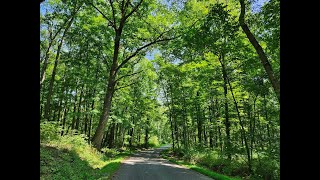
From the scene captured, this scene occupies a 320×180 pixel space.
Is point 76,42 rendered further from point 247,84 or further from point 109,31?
point 247,84

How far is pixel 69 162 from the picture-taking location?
12.5 meters

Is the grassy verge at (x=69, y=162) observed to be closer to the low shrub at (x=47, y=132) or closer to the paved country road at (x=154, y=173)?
the low shrub at (x=47, y=132)

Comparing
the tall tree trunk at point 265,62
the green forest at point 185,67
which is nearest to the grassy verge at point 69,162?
the green forest at point 185,67

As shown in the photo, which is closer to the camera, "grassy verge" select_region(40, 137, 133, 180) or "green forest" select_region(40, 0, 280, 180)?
"grassy verge" select_region(40, 137, 133, 180)

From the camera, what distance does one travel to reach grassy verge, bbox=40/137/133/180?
10033 mm

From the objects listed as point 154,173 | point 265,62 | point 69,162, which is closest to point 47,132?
point 69,162

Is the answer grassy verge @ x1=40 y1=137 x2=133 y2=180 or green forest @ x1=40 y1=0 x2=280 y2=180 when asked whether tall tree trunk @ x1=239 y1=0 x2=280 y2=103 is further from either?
grassy verge @ x1=40 y1=137 x2=133 y2=180

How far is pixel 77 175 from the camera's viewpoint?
10547mm

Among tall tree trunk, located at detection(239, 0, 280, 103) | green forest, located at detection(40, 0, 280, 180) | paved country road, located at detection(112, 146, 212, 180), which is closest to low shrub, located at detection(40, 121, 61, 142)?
green forest, located at detection(40, 0, 280, 180)

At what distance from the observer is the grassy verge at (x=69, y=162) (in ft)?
32.9

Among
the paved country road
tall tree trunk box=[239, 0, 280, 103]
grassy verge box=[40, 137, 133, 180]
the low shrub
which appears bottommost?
the paved country road

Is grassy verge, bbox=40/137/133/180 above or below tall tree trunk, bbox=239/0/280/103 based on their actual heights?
below
